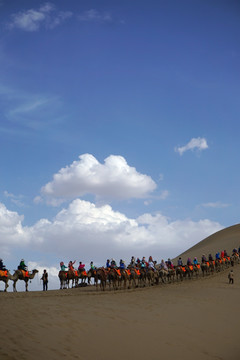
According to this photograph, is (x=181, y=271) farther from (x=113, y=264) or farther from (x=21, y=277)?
(x=21, y=277)

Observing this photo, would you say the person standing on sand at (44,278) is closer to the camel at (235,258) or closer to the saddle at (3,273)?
the saddle at (3,273)

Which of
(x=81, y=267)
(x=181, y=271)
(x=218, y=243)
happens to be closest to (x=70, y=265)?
(x=81, y=267)

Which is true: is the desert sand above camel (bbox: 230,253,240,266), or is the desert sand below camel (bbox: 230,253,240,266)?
below

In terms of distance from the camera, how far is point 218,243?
233 feet

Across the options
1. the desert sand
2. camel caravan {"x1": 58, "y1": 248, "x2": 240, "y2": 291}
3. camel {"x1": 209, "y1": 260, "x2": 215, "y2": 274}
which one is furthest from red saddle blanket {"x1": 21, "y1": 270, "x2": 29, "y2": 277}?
camel {"x1": 209, "y1": 260, "x2": 215, "y2": 274}

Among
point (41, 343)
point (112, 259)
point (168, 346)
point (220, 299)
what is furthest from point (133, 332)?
point (112, 259)

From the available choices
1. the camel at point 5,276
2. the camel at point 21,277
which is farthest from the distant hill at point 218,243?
the camel at point 5,276

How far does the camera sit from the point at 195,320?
17172mm

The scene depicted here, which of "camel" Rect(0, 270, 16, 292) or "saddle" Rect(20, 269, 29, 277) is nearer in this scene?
"camel" Rect(0, 270, 16, 292)

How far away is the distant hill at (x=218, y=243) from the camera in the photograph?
65.3 meters

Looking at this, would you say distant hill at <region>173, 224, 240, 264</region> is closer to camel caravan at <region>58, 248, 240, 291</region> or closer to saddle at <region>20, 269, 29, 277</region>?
camel caravan at <region>58, 248, 240, 291</region>

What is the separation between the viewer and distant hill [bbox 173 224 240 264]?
65312 mm

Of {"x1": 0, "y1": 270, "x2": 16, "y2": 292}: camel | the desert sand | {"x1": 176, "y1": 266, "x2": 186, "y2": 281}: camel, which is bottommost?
the desert sand

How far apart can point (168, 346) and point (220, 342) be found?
2587 mm
